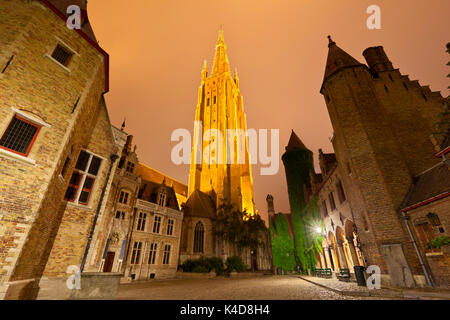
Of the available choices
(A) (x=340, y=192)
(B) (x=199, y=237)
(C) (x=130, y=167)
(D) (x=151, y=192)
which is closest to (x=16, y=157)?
(C) (x=130, y=167)

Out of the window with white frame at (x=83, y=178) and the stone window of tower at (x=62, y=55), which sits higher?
the stone window of tower at (x=62, y=55)

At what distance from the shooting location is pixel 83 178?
9.87 metres

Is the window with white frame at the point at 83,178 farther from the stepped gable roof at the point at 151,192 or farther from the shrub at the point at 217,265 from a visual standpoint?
the shrub at the point at 217,265

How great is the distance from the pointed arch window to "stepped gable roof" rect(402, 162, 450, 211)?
975 inches

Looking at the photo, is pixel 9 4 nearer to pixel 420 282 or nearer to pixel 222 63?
pixel 420 282

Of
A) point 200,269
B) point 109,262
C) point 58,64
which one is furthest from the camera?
point 200,269

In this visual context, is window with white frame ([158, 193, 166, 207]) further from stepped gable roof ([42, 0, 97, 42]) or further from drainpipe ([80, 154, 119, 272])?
stepped gable roof ([42, 0, 97, 42])

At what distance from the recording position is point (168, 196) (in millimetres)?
27703

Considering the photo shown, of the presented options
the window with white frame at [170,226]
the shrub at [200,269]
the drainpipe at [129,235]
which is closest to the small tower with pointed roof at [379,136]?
the shrub at [200,269]

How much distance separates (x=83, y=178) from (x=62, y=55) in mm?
5555

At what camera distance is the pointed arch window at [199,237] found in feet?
94.7

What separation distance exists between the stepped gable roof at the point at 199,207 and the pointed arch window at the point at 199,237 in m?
1.62

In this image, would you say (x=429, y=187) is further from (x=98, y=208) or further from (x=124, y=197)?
(x=124, y=197)
